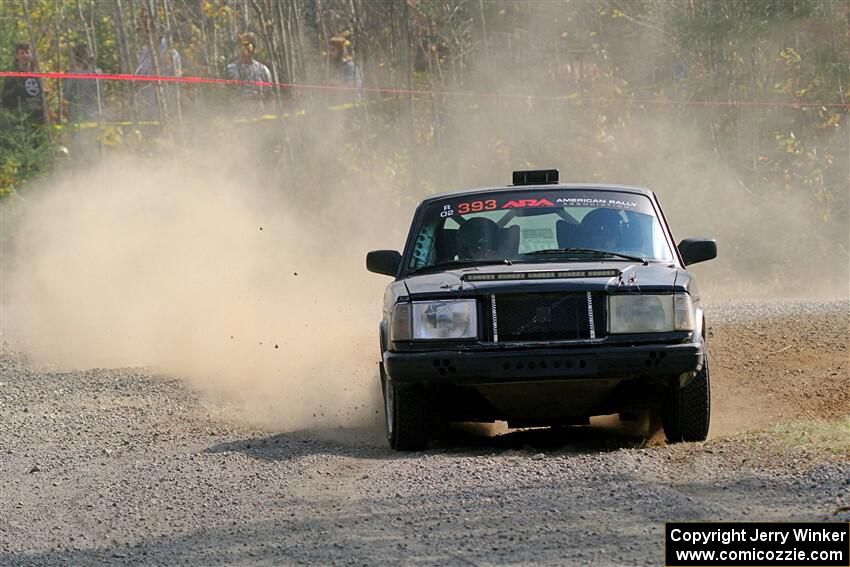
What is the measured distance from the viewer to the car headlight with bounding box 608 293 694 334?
695 centimetres

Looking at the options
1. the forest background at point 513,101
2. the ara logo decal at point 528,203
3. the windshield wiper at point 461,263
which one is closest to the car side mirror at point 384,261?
the windshield wiper at point 461,263

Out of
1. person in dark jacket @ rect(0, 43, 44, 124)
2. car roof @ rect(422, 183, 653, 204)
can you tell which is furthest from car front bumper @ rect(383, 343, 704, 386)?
person in dark jacket @ rect(0, 43, 44, 124)

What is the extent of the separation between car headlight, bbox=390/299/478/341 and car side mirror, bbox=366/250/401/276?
1215 mm

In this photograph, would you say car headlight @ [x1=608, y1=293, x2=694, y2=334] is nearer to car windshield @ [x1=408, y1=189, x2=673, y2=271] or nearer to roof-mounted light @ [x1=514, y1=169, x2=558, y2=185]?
car windshield @ [x1=408, y1=189, x2=673, y2=271]

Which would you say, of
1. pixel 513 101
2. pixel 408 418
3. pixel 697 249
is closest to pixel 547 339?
pixel 408 418

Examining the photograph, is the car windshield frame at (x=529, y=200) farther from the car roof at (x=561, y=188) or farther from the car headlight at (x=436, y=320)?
the car headlight at (x=436, y=320)

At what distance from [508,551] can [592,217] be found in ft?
11.6

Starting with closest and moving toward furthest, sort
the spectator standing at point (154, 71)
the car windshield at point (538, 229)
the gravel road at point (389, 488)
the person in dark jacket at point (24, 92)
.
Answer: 1. the gravel road at point (389, 488)
2. the car windshield at point (538, 229)
3. the person in dark jacket at point (24, 92)
4. the spectator standing at point (154, 71)

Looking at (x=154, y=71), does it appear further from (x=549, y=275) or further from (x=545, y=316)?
(x=545, y=316)

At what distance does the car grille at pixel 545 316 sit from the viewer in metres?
6.97

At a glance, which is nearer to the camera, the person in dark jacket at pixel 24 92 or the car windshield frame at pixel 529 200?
the car windshield frame at pixel 529 200

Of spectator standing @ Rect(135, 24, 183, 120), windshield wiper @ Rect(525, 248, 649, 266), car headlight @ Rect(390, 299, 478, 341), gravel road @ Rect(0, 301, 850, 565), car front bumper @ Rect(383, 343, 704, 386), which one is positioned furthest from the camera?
spectator standing @ Rect(135, 24, 183, 120)

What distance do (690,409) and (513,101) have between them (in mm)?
18807

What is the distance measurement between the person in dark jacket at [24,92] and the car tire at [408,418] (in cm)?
1653
